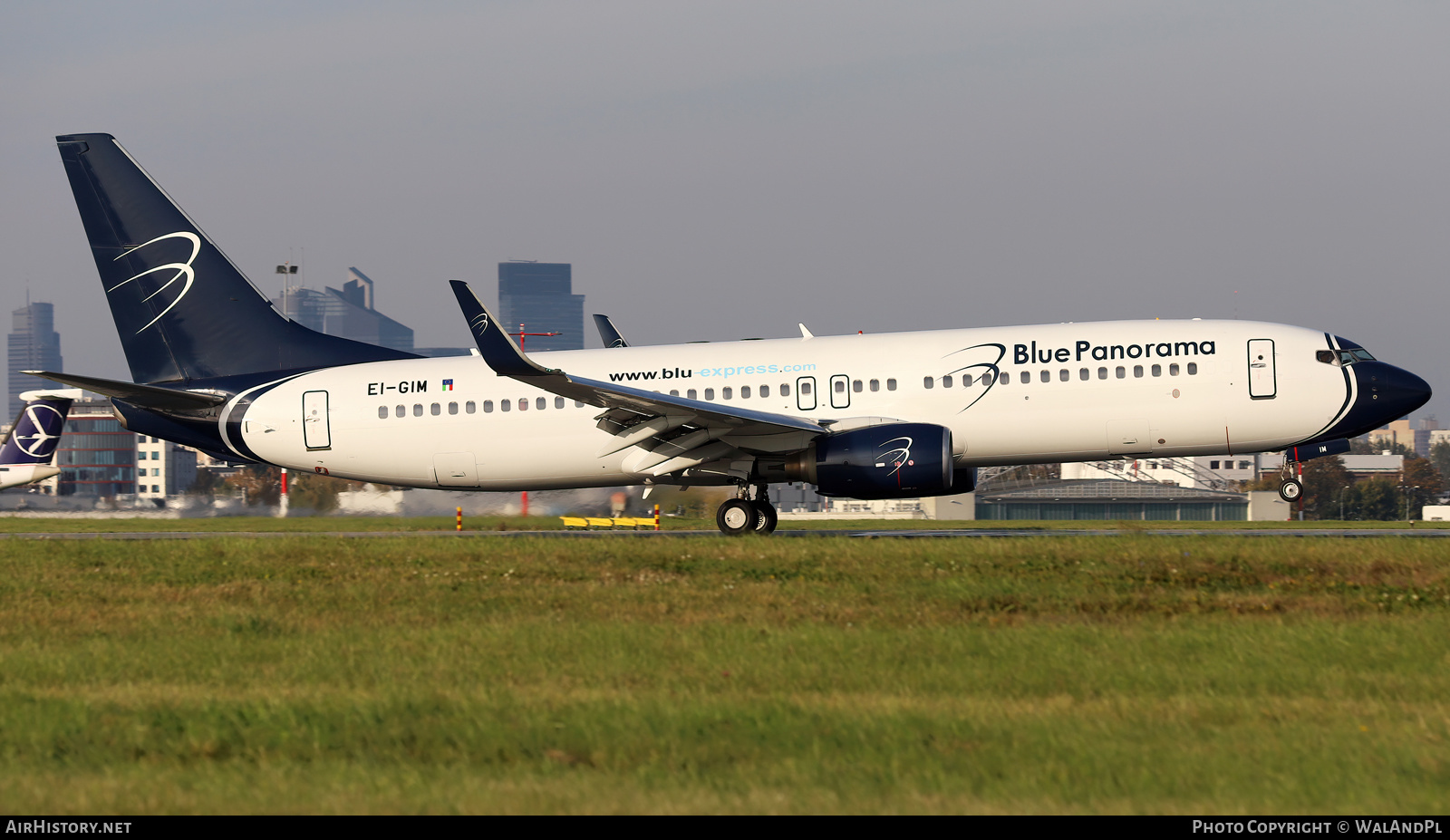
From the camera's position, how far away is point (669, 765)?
294 inches

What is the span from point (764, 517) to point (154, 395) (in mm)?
12577

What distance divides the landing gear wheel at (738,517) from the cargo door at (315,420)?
27.8 ft

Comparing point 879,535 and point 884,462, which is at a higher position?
point 884,462

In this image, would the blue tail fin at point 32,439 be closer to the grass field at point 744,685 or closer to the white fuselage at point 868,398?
the white fuselage at point 868,398

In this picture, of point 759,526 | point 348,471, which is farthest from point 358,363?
point 759,526

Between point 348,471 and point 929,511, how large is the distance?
58797 mm

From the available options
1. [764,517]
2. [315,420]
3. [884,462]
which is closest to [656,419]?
[764,517]

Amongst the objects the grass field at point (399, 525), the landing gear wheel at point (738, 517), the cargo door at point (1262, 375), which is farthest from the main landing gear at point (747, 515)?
the grass field at point (399, 525)

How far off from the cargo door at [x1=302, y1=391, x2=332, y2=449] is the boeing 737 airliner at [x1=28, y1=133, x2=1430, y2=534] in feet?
0.14

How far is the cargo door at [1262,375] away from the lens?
2305 centimetres

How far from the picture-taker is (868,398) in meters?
23.8

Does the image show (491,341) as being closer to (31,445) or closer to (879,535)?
(879,535)

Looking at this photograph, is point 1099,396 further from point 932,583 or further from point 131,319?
point 131,319

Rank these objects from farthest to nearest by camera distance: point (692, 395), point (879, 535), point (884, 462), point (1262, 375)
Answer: point (879, 535) < point (692, 395) < point (1262, 375) < point (884, 462)
